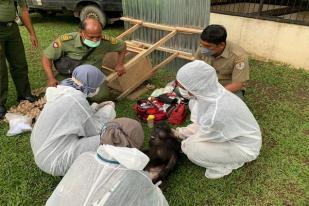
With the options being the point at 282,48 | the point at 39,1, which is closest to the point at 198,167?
the point at 282,48

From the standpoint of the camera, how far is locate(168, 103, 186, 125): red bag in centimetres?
385

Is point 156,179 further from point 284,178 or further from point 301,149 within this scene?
point 301,149

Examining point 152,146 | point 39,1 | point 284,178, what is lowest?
point 284,178

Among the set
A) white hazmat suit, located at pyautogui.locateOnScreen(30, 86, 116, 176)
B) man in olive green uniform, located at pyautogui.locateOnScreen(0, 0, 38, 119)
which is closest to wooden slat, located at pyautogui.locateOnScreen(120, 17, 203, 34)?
man in olive green uniform, located at pyautogui.locateOnScreen(0, 0, 38, 119)

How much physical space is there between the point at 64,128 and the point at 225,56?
2.06m

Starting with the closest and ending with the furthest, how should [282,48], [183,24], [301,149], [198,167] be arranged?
[198,167] < [301,149] < [183,24] < [282,48]

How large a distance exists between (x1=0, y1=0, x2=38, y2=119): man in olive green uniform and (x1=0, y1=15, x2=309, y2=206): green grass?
0.29 meters

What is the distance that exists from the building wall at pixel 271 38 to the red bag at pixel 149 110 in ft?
8.34

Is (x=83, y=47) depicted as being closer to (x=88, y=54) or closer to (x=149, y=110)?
(x=88, y=54)

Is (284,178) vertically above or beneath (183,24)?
beneath

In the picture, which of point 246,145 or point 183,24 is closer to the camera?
point 246,145

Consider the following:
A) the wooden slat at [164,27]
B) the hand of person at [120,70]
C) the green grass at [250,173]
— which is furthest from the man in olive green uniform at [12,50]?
the wooden slat at [164,27]

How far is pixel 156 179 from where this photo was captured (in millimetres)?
2859

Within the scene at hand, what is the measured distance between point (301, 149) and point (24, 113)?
11.0 ft
